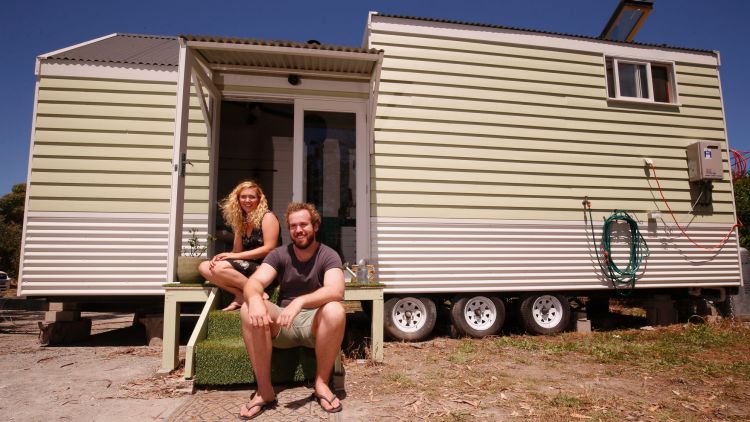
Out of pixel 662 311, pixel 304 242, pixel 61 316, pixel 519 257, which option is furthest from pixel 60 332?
pixel 662 311

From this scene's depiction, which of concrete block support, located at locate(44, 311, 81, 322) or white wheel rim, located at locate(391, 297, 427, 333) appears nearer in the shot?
concrete block support, located at locate(44, 311, 81, 322)

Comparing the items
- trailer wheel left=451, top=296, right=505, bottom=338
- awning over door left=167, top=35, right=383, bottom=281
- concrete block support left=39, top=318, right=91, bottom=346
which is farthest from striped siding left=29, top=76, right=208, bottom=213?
trailer wheel left=451, top=296, right=505, bottom=338

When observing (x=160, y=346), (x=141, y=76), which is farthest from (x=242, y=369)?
(x=141, y=76)

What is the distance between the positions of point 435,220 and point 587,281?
241cm

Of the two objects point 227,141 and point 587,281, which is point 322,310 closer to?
point 587,281

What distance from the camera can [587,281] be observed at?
5.64 m

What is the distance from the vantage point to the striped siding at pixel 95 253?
15.5 ft

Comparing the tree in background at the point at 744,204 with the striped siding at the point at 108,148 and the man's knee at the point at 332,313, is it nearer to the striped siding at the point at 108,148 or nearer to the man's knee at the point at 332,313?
the man's knee at the point at 332,313

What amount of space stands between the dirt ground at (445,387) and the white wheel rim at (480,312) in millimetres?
603

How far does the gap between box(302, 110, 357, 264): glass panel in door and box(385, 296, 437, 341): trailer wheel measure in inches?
34.0

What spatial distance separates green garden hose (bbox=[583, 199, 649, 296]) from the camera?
18.7ft

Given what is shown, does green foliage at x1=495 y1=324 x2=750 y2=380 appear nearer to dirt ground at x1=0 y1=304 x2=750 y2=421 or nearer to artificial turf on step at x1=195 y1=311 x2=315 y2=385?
dirt ground at x1=0 y1=304 x2=750 y2=421

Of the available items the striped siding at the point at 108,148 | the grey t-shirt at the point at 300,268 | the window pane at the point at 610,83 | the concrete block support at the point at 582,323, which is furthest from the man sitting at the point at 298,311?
the window pane at the point at 610,83

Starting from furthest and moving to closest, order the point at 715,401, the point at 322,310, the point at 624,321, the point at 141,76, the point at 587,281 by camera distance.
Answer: the point at 624,321 < the point at 587,281 < the point at 141,76 < the point at 715,401 < the point at 322,310
